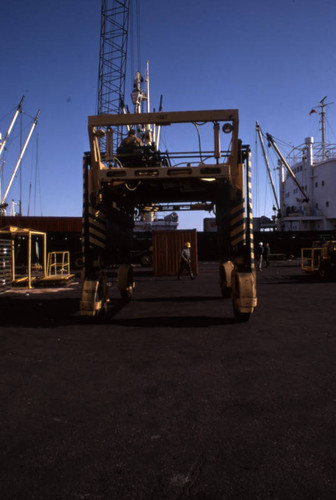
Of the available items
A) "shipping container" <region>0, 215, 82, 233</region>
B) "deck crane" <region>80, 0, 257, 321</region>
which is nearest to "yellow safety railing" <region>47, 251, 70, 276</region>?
"shipping container" <region>0, 215, 82, 233</region>

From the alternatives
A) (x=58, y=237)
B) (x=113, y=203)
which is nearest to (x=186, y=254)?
(x=113, y=203)

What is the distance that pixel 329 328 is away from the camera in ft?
24.5

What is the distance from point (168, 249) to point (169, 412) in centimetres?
1975

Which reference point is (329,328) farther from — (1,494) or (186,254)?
(186,254)

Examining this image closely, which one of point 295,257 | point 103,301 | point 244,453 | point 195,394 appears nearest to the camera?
point 244,453

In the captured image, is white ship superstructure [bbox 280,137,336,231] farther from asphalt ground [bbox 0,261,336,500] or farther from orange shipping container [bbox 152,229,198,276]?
asphalt ground [bbox 0,261,336,500]

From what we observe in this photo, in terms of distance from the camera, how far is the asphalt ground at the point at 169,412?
2.60 m

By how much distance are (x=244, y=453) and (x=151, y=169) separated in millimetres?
5848

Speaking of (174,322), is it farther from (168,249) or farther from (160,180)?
(168,249)

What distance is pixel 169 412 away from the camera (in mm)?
3732

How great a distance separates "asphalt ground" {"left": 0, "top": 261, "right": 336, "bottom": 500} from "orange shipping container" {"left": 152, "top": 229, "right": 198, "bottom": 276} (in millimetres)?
15397

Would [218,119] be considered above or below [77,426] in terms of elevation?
above

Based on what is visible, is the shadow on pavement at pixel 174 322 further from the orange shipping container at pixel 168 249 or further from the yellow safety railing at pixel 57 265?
the orange shipping container at pixel 168 249

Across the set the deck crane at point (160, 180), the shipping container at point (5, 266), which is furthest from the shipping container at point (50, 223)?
the deck crane at point (160, 180)
